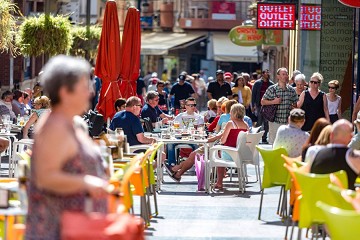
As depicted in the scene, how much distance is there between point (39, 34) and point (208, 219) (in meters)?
18.4

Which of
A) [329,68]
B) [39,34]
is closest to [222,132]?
[329,68]

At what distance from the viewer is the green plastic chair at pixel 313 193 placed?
10.6m

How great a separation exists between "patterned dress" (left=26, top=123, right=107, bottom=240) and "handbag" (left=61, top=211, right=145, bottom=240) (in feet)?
0.36

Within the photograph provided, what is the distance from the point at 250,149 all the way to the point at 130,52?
6.25 meters

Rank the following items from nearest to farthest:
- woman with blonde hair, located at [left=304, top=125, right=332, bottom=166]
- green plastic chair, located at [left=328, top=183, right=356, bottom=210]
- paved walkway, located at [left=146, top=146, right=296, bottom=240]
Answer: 1. green plastic chair, located at [left=328, top=183, right=356, bottom=210]
2. woman with blonde hair, located at [left=304, top=125, right=332, bottom=166]
3. paved walkway, located at [left=146, top=146, right=296, bottom=240]

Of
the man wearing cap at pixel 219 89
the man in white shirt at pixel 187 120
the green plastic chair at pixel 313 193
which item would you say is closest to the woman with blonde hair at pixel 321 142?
the green plastic chair at pixel 313 193

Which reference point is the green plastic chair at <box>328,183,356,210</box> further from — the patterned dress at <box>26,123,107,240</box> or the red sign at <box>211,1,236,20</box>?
the red sign at <box>211,1,236,20</box>

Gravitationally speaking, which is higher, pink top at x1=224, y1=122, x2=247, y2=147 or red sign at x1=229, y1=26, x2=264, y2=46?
red sign at x1=229, y1=26, x2=264, y2=46

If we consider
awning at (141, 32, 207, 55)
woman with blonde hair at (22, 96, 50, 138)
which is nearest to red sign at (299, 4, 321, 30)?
woman with blonde hair at (22, 96, 50, 138)

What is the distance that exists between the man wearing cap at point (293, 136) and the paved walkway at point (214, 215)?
2.97ft

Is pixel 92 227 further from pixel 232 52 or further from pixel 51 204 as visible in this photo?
pixel 232 52

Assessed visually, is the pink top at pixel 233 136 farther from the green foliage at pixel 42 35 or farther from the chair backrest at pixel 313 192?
the green foliage at pixel 42 35

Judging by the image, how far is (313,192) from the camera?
10.7 m

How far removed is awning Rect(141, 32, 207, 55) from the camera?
206 feet
